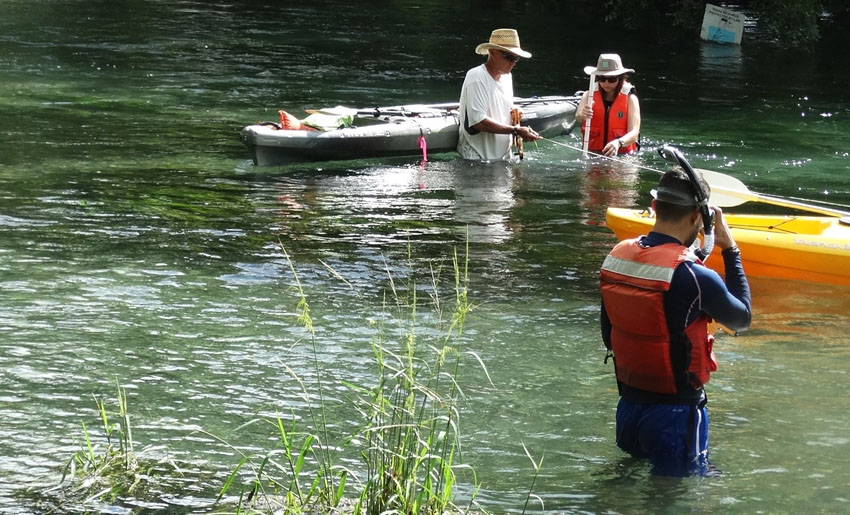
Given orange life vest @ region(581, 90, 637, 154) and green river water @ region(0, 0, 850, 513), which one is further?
orange life vest @ region(581, 90, 637, 154)

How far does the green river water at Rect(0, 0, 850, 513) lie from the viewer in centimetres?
459

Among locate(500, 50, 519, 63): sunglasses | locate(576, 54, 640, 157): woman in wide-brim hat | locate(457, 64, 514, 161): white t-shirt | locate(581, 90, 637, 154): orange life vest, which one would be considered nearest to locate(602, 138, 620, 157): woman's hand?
locate(576, 54, 640, 157): woman in wide-brim hat

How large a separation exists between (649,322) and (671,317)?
71mm

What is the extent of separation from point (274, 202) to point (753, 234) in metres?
3.80

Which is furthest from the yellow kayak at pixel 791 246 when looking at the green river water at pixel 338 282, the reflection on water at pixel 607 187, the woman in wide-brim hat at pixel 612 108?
the woman in wide-brim hat at pixel 612 108

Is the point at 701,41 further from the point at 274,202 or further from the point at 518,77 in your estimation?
the point at 274,202

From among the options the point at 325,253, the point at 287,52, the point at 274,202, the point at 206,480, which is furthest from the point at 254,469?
the point at 287,52

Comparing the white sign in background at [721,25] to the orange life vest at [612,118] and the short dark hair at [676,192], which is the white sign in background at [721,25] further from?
the short dark hair at [676,192]

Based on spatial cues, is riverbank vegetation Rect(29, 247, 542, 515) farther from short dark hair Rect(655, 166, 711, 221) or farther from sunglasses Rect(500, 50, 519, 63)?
sunglasses Rect(500, 50, 519, 63)

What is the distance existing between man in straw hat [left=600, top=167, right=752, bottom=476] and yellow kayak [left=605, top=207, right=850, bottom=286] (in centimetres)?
322

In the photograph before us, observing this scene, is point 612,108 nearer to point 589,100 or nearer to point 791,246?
point 589,100

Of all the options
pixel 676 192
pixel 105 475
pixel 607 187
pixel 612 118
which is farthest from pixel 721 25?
pixel 105 475

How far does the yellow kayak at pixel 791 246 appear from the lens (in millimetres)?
6879

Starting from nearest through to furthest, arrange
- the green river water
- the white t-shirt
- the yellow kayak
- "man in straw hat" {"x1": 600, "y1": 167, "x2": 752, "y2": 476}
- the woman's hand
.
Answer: "man in straw hat" {"x1": 600, "y1": 167, "x2": 752, "y2": 476} < the green river water < the yellow kayak < the woman's hand < the white t-shirt
